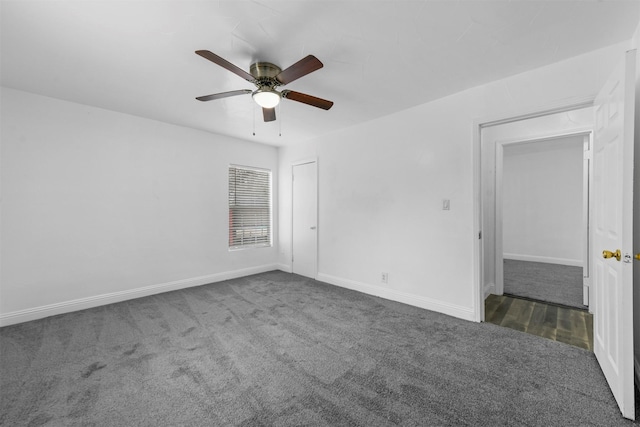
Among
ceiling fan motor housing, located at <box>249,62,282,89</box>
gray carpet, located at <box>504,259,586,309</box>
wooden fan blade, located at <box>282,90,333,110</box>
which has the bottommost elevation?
gray carpet, located at <box>504,259,586,309</box>

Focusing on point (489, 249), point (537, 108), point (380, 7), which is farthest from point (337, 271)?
point (380, 7)

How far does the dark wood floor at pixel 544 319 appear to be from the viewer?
2487 mm

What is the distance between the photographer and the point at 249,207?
497 centimetres

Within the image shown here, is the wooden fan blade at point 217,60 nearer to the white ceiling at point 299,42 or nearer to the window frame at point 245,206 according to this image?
the white ceiling at point 299,42

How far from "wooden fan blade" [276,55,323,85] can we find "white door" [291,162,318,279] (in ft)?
8.19

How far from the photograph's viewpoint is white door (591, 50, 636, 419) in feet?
4.90

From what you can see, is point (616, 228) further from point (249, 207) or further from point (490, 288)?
point (249, 207)

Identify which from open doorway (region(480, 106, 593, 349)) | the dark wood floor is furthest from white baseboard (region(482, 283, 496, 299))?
the dark wood floor

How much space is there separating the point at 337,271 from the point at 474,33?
131 inches

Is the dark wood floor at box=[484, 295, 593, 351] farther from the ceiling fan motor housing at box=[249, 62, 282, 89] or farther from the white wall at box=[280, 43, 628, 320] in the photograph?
the ceiling fan motor housing at box=[249, 62, 282, 89]

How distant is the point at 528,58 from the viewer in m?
2.24

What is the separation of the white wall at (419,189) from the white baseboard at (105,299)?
1.76 meters

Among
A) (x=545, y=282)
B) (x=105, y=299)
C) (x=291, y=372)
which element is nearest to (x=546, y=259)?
(x=545, y=282)

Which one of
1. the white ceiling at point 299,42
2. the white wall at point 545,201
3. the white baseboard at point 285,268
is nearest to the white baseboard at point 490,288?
the white wall at point 545,201
